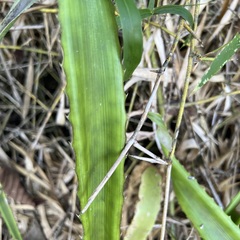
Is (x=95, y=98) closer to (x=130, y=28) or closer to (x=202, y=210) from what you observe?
(x=130, y=28)

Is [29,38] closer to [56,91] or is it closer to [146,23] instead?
[56,91]

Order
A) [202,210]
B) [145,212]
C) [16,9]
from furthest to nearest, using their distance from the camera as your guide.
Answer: [145,212] < [202,210] < [16,9]

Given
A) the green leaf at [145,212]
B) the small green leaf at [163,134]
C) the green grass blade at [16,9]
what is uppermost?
the green grass blade at [16,9]

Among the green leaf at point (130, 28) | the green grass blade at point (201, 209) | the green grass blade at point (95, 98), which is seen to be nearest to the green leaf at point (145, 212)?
the green grass blade at point (201, 209)

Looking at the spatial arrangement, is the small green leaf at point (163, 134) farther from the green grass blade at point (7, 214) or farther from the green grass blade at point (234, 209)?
the green grass blade at point (7, 214)

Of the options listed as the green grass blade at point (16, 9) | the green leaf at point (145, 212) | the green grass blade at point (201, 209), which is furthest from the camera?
the green leaf at point (145, 212)

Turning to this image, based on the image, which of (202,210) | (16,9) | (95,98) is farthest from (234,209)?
(16,9)
